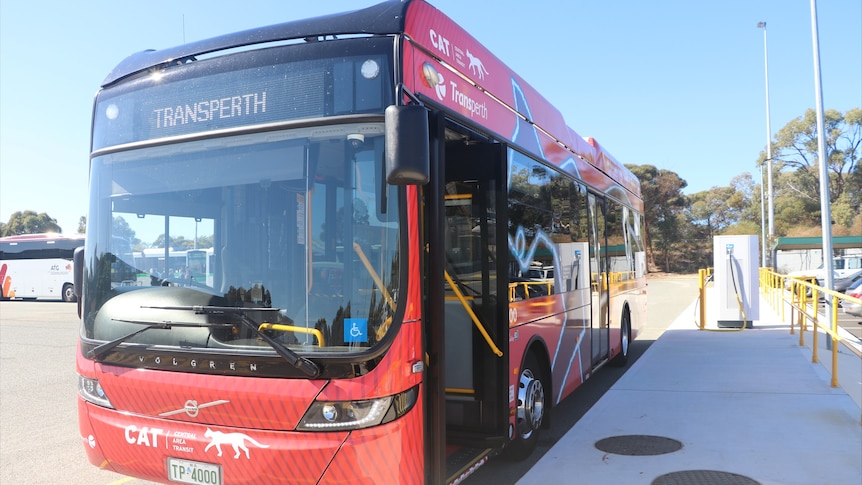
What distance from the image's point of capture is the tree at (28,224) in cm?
8831

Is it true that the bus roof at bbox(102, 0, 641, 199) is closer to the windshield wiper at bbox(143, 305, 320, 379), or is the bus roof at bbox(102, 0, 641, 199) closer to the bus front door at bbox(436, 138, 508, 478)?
the bus front door at bbox(436, 138, 508, 478)

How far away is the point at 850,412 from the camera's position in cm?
657

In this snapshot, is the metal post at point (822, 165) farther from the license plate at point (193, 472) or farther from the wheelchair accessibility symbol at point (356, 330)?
the license plate at point (193, 472)

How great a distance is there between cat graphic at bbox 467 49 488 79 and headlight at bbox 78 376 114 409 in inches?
129

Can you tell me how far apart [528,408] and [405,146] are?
2998 millimetres

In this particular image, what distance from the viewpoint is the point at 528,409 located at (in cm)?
521

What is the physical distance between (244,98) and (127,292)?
1.40m

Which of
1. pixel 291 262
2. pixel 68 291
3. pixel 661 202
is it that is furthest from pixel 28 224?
pixel 291 262

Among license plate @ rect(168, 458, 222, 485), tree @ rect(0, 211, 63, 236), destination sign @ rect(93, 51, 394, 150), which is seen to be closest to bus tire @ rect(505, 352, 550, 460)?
license plate @ rect(168, 458, 222, 485)

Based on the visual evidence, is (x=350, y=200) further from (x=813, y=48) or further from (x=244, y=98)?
(x=813, y=48)

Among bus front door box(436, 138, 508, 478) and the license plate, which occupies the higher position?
bus front door box(436, 138, 508, 478)

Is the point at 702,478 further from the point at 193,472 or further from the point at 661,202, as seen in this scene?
the point at 661,202

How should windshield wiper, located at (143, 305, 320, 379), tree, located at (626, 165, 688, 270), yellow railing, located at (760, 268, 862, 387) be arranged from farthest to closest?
tree, located at (626, 165, 688, 270)
yellow railing, located at (760, 268, 862, 387)
windshield wiper, located at (143, 305, 320, 379)

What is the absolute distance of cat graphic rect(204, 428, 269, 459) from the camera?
3.34 metres
